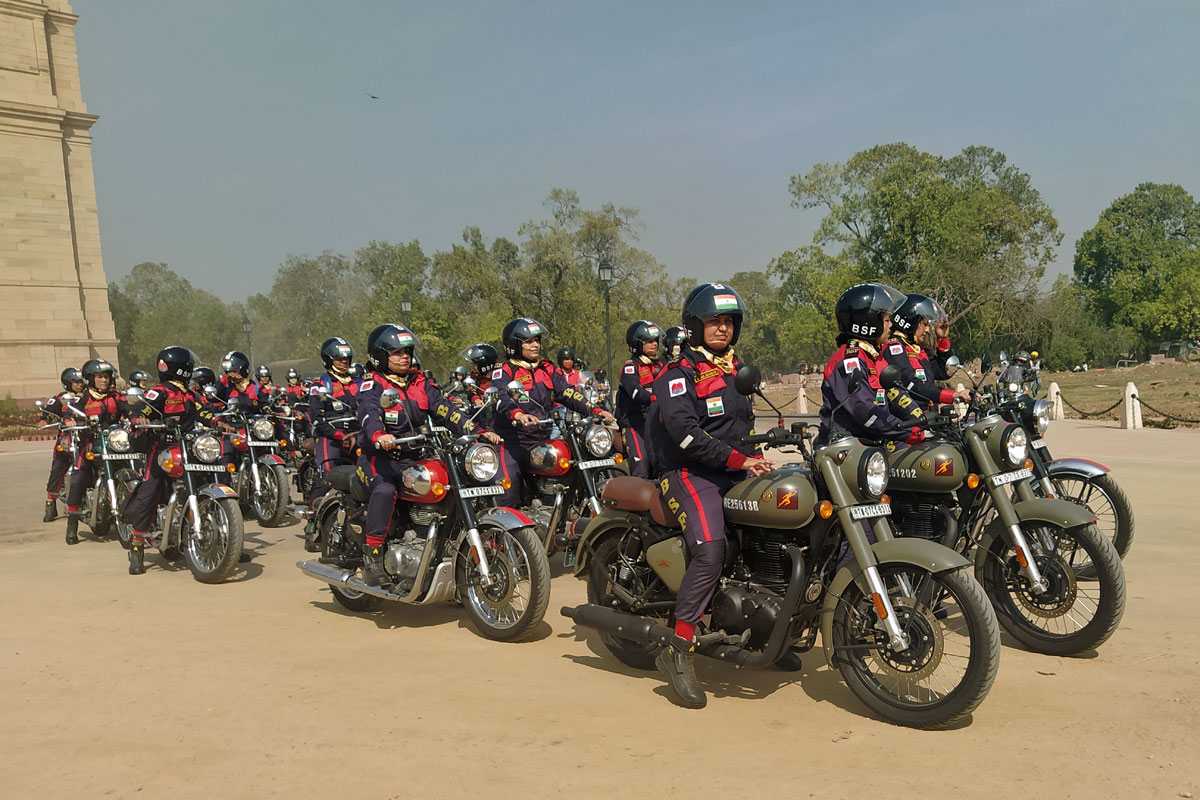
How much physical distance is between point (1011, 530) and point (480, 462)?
323 cm

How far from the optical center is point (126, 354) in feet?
238

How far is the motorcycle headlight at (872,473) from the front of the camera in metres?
4.07

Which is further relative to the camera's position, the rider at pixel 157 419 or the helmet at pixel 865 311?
the rider at pixel 157 419

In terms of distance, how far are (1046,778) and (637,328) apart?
668 centimetres

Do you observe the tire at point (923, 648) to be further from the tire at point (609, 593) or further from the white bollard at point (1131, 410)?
the white bollard at point (1131, 410)

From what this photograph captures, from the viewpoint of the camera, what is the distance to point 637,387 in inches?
330

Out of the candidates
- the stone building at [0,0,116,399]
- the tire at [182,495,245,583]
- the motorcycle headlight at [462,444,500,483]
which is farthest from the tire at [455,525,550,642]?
the stone building at [0,0,116,399]

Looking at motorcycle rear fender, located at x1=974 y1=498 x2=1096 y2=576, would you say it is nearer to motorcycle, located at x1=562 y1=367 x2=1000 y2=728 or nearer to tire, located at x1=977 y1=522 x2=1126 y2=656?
tire, located at x1=977 y1=522 x2=1126 y2=656

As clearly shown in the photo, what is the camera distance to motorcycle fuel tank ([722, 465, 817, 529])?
4.14 m

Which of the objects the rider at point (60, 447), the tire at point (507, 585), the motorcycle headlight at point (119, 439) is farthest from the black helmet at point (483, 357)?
the rider at point (60, 447)

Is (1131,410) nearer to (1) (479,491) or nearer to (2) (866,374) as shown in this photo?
(2) (866,374)

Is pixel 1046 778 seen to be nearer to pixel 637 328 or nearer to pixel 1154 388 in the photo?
pixel 637 328

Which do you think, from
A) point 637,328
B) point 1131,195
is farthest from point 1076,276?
point 637,328

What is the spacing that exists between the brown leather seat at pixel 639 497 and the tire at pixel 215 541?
3.86 m
